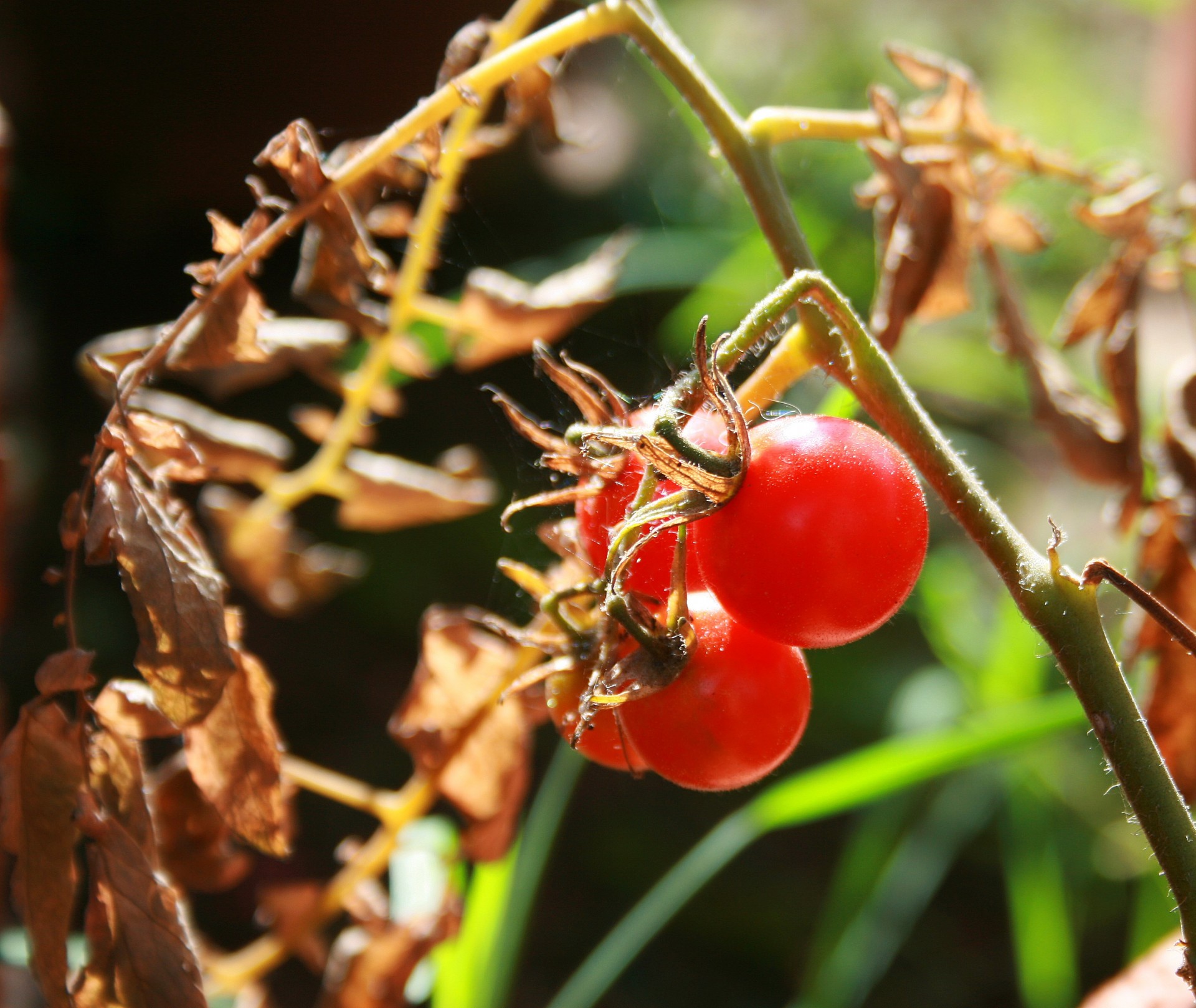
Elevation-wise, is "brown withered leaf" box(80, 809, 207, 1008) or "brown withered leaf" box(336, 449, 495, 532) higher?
"brown withered leaf" box(80, 809, 207, 1008)

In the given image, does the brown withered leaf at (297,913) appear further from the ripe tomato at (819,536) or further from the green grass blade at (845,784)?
the ripe tomato at (819,536)

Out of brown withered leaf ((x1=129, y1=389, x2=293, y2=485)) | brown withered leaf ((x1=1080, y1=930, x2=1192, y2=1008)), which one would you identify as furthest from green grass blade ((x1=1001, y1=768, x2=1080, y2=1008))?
brown withered leaf ((x1=129, y1=389, x2=293, y2=485))

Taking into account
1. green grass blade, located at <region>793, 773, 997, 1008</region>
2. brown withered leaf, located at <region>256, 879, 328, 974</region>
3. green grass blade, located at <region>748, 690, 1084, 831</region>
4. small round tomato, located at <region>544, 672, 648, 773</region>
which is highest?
small round tomato, located at <region>544, 672, 648, 773</region>

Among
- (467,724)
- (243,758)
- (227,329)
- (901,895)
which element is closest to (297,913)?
(467,724)

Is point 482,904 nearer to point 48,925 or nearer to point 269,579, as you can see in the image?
point 269,579

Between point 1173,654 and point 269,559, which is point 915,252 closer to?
point 1173,654

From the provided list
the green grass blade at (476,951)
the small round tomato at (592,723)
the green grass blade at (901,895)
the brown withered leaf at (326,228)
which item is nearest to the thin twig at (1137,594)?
the small round tomato at (592,723)

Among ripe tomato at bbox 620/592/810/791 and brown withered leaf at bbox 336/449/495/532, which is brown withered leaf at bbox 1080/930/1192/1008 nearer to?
ripe tomato at bbox 620/592/810/791
